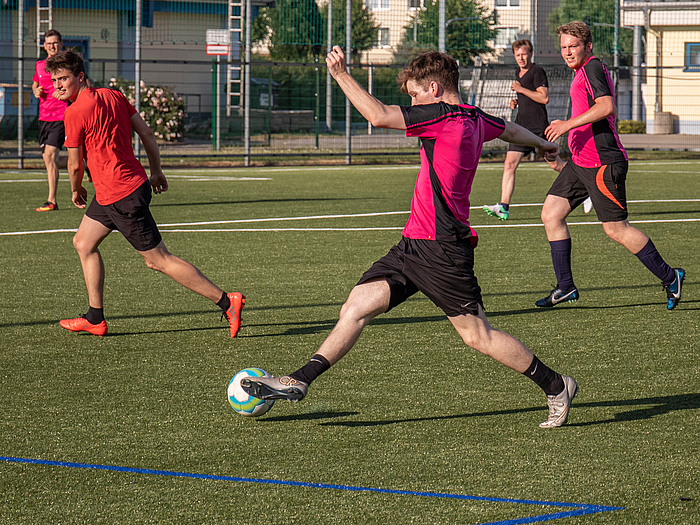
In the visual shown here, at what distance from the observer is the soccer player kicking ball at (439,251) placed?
424 centimetres

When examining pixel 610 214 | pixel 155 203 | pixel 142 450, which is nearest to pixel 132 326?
pixel 142 450

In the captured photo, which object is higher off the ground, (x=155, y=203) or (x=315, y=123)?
(x=315, y=123)

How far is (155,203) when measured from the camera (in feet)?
47.5

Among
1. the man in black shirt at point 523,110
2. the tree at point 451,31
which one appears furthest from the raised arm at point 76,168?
the tree at point 451,31

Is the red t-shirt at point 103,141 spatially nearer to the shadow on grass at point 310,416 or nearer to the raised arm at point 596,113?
the shadow on grass at point 310,416

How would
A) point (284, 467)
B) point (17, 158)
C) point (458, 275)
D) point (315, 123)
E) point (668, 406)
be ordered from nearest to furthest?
point (284, 467), point (458, 275), point (668, 406), point (17, 158), point (315, 123)

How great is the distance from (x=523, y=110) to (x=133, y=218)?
25.7 ft

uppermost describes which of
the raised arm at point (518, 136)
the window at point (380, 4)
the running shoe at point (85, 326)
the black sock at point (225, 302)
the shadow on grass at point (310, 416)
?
the window at point (380, 4)

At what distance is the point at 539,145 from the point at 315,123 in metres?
19.9

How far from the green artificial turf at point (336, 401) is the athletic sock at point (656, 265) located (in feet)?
0.76

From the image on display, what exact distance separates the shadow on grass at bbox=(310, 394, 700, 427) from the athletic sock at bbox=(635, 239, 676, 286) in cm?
228

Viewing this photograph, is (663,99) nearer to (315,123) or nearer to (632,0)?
(632,0)

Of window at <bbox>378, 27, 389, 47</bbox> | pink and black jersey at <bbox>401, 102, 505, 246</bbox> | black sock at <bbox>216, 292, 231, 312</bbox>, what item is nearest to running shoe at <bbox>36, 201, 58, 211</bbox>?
black sock at <bbox>216, 292, 231, 312</bbox>

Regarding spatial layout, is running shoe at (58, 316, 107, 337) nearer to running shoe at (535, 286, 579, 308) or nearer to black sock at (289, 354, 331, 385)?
black sock at (289, 354, 331, 385)
